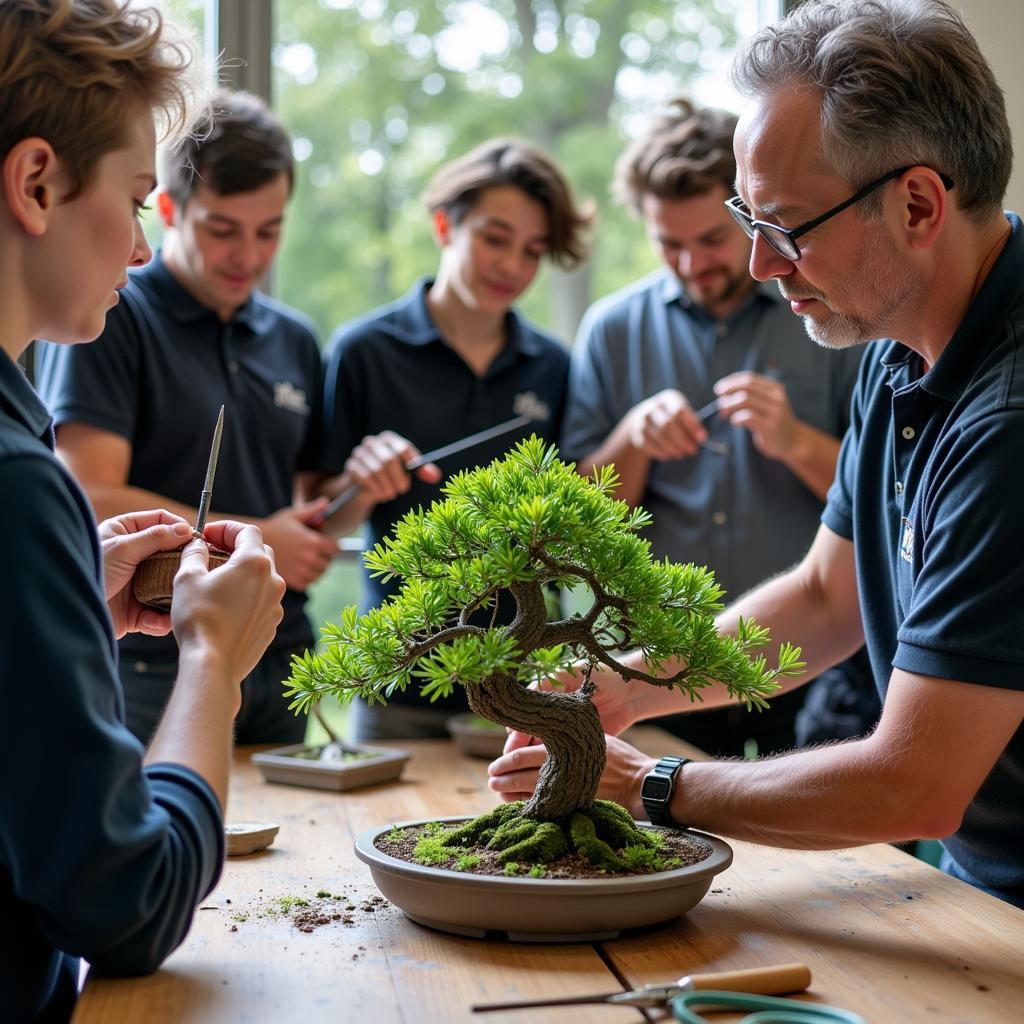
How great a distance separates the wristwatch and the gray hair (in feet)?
2.64

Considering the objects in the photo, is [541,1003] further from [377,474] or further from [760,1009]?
[377,474]

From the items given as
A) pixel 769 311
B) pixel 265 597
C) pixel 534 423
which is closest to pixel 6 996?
pixel 265 597

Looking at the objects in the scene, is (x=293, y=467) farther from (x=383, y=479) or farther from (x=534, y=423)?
(x=534, y=423)

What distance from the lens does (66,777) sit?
1027 millimetres

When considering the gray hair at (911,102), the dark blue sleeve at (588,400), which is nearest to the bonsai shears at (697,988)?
the gray hair at (911,102)

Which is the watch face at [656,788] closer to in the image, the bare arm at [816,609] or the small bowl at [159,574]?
the bare arm at [816,609]

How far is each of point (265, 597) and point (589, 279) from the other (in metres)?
3.12

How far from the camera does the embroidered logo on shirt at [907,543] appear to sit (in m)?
1.72

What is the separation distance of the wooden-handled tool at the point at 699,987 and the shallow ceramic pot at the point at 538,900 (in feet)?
0.42

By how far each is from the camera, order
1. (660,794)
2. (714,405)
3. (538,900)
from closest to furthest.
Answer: (538,900), (660,794), (714,405)

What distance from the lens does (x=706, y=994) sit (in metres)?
1.17

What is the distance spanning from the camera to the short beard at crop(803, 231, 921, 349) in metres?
1.69

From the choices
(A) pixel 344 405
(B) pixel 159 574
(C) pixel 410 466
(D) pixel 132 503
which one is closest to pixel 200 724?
(B) pixel 159 574

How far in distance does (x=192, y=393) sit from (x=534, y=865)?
1667 millimetres
